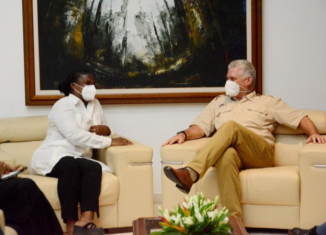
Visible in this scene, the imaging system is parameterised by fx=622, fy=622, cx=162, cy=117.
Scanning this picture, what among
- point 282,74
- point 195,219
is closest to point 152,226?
point 195,219

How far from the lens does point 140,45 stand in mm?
5895

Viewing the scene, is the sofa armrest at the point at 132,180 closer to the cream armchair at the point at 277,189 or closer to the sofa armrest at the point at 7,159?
the cream armchair at the point at 277,189

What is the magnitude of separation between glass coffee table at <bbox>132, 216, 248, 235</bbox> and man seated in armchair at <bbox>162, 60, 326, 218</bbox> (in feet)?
2.90

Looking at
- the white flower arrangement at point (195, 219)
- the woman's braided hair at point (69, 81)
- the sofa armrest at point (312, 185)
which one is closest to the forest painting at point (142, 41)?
the woman's braided hair at point (69, 81)

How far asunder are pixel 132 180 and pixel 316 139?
149cm

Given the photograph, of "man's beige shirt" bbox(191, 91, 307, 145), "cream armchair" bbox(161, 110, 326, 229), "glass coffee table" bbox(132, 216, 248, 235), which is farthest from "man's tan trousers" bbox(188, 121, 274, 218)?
"glass coffee table" bbox(132, 216, 248, 235)

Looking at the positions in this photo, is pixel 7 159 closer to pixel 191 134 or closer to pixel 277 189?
pixel 191 134

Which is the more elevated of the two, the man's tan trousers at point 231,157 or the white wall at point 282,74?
the white wall at point 282,74

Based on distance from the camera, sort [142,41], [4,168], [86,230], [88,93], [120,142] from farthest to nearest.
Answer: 1. [142,41]
2. [88,93]
3. [120,142]
4. [86,230]
5. [4,168]

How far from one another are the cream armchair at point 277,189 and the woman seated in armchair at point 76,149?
21.5 inches

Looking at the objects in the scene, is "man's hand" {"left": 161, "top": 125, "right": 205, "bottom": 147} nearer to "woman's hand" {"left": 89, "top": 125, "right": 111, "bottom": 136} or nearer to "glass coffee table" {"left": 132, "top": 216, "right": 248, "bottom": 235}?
"woman's hand" {"left": 89, "top": 125, "right": 111, "bottom": 136}

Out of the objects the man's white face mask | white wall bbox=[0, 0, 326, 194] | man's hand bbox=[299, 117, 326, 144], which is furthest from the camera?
white wall bbox=[0, 0, 326, 194]

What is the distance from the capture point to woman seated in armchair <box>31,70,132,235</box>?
182 inches

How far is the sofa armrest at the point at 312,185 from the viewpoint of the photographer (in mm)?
4551
